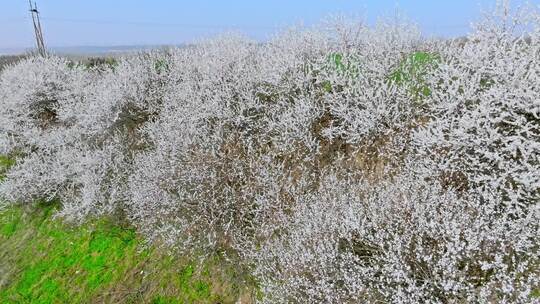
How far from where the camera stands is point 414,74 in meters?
10.2

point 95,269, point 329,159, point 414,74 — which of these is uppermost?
point 414,74

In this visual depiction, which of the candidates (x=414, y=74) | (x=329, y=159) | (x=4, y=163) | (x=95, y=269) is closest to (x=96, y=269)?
(x=95, y=269)

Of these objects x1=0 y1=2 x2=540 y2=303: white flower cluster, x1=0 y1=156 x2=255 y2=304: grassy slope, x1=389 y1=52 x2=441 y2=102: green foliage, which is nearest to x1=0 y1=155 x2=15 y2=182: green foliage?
x1=0 y1=2 x2=540 y2=303: white flower cluster

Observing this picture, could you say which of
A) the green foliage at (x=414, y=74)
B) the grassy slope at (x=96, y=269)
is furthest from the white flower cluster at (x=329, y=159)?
the grassy slope at (x=96, y=269)

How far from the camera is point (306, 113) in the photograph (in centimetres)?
1034

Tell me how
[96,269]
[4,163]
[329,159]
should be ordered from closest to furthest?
[329,159] < [96,269] < [4,163]

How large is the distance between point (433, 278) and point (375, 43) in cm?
730

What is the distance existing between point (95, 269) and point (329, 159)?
22.3 ft

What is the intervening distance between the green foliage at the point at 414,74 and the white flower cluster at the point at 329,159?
0.06 metres

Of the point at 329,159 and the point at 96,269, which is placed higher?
the point at 329,159

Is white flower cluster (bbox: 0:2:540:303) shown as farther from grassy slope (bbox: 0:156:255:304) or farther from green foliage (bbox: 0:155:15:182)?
green foliage (bbox: 0:155:15:182)

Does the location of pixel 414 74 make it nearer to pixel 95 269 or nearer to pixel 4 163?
pixel 95 269

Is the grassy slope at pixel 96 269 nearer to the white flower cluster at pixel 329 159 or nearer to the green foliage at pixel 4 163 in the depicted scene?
the white flower cluster at pixel 329 159

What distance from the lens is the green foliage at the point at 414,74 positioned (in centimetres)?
963
